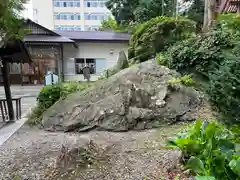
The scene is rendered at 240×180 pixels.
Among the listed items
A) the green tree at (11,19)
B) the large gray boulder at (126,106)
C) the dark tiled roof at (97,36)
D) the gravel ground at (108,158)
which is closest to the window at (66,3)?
the dark tiled roof at (97,36)

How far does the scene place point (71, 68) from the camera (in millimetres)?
18500

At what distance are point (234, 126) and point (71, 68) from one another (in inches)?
637

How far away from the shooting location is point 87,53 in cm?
1861

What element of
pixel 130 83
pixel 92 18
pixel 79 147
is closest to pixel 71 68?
pixel 130 83

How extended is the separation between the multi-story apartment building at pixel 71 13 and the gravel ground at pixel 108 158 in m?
39.5

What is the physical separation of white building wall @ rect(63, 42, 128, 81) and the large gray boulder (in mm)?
11833

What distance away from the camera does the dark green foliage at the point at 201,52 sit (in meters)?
6.48

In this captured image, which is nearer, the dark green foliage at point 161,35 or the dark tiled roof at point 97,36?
the dark green foliage at point 161,35

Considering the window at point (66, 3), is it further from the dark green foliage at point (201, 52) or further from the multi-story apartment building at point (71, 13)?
the dark green foliage at point (201, 52)

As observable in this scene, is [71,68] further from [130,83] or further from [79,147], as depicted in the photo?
[79,147]

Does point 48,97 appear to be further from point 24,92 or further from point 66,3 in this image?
point 66,3

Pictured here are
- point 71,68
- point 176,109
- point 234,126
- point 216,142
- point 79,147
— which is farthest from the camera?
point 71,68

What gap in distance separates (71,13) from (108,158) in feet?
140

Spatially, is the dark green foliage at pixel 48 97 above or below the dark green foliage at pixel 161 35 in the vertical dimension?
below
